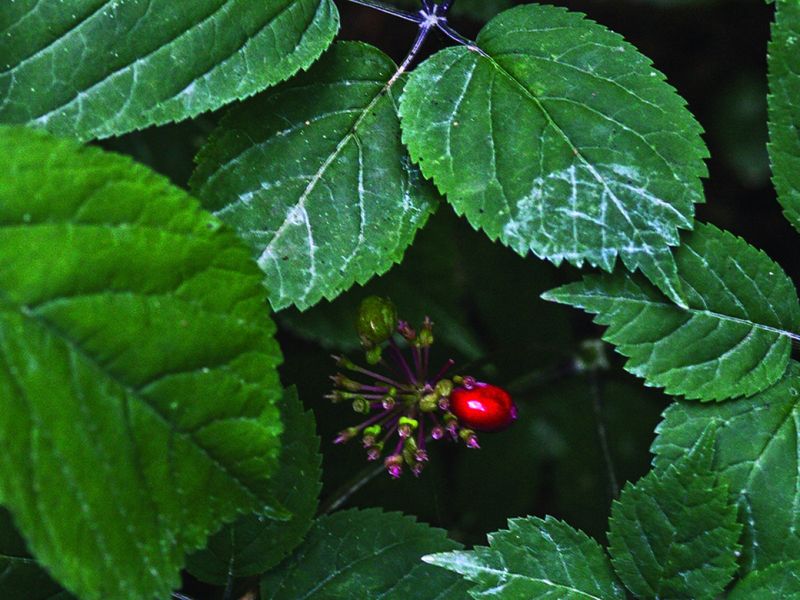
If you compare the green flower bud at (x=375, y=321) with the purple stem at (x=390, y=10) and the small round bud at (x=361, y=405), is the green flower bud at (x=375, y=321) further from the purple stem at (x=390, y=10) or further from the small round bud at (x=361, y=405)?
the purple stem at (x=390, y=10)

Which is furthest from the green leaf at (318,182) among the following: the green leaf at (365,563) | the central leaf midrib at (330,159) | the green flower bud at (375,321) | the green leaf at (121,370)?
the green leaf at (365,563)

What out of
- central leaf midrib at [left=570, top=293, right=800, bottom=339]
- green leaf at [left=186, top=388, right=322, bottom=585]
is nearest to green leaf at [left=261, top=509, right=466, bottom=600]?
green leaf at [left=186, top=388, right=322, bottom=585]

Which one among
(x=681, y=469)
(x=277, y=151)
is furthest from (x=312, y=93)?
(x=681, y=469)

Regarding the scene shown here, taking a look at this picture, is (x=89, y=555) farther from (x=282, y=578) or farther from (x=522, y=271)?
(x=522, y=271)

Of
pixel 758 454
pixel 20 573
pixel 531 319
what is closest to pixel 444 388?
pixel 758 454

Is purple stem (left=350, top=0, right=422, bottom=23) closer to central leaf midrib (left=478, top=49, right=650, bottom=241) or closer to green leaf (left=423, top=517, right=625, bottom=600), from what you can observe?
central leaf midrib (left=478, top=49, right=650, bottom=241)

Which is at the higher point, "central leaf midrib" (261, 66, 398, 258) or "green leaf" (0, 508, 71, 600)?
"central leaf midrib" (261, 66, 398, 258)
